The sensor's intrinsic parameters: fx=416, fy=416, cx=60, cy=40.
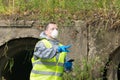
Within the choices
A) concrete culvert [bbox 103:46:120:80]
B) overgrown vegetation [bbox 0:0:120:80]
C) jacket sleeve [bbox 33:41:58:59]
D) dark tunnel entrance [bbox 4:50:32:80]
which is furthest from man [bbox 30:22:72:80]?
dark tunnel entrance [bbox 4:50:32:80]

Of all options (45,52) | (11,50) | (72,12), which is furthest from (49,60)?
(11,50)

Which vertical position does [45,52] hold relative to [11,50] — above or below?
above

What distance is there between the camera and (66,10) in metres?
7.48

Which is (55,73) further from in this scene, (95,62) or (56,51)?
(95,62)

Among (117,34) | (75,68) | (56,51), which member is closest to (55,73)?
(56,51)

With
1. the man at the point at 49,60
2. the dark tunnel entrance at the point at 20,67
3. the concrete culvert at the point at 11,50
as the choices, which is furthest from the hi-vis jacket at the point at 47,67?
the dark tunnel entrance at the point at 20,67

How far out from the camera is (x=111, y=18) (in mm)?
7137

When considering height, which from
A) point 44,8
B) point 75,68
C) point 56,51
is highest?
point 44,8

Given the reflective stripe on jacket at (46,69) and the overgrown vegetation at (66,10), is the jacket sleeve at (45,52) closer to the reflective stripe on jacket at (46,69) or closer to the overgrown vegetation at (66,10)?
the reflective stripe on jacket at (46,69)

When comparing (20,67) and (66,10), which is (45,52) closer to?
(66,10)

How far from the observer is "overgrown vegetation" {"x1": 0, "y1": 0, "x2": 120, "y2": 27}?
23.6 feet

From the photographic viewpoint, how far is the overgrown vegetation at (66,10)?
720 centimetres

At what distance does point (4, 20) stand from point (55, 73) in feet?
6.82

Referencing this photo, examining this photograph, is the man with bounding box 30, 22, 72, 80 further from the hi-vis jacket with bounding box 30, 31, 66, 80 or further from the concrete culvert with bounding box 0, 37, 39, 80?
the concrete culvert with bounding box 0, 37, 39, 80
